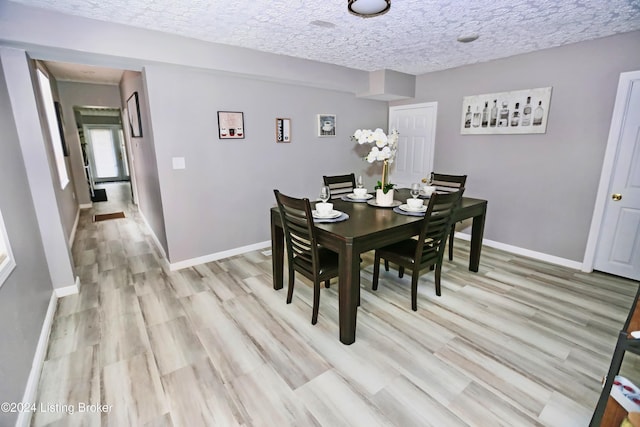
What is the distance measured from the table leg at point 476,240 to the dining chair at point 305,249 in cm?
167

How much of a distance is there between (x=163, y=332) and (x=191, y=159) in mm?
1850

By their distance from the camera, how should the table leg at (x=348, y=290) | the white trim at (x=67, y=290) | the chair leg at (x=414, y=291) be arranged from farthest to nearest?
the white trim at (x=67, y=290)
the chair leg at (x=414, y=291)
the table leg at (x=348, y=290)

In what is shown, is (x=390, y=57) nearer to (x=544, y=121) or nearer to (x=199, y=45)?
(x=544, y=121)

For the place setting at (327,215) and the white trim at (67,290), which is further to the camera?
the white trim at (67,290)

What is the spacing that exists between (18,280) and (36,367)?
0.54 m

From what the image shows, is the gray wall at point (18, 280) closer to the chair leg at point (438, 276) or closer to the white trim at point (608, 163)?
the chair leg at point (438, 276)

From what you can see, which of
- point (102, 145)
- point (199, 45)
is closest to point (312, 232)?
point (199, 45)

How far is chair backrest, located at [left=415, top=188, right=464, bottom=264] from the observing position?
7.52ft

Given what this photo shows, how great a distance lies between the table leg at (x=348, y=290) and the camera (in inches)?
77.5

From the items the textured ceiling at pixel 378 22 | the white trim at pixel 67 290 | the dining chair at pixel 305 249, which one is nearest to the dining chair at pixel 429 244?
the dining chair at pixel 305 249

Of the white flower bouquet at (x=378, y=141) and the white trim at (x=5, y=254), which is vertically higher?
the white flower bouquet at (x=378, y=141)

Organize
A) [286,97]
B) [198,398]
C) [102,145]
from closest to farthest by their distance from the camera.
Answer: [198,398] → [286,97] → [102,145]

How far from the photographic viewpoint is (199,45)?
289 centimetres

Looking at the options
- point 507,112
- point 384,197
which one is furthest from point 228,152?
point 507,112
